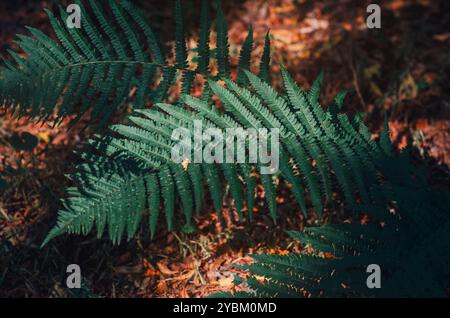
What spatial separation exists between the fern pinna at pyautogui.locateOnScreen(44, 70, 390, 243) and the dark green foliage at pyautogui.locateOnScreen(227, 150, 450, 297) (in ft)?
0.37

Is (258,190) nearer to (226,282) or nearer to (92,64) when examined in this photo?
(226,282)

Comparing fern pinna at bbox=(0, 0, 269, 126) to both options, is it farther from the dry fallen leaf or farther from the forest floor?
the dry fallen leaf

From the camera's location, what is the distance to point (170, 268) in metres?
2.37

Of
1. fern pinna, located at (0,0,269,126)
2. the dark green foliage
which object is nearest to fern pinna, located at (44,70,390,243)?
the dark green foliage

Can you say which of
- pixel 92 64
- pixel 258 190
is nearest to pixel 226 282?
pixel 258 190

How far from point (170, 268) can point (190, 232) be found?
0.21 metres

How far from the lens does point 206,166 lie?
170 cm

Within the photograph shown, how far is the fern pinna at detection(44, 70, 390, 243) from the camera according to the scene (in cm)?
161

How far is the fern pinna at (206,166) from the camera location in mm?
1613

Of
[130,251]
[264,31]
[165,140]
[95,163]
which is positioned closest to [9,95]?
[95,163]

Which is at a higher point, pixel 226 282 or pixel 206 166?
pixel 206 166

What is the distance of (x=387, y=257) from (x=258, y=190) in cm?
118

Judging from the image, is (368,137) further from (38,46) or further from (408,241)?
(38,46)

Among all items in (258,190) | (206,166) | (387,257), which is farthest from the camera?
(258,190)
